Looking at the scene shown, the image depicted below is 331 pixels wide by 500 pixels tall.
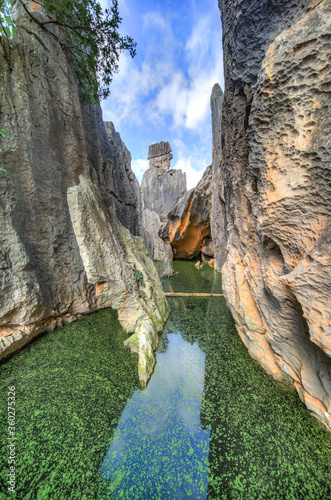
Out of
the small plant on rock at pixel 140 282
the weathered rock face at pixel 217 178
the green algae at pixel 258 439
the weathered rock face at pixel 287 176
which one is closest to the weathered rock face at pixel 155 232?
the weathered rock face at pixel 217 178

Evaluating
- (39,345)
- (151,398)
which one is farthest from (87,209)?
(151,398)

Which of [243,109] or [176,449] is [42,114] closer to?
[243,109]

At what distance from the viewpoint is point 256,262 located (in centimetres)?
249

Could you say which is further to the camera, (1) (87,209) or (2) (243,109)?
(1) (87,209)

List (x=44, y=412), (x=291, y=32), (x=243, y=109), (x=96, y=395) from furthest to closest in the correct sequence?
(x=243, y=109) < (x=96, y=395) < (x=44, y=412) < (x=291, y=32)

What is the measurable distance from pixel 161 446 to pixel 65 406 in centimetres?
112

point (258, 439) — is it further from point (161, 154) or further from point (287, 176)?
point (161, 154)

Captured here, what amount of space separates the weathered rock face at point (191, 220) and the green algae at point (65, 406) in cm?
1027

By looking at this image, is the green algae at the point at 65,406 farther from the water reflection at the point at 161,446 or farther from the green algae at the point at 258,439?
the green algae at the point at 258,439

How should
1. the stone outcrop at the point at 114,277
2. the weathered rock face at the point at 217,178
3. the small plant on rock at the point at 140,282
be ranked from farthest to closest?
the weathered rock face at the point at 217,178 < the small plant on rock at the point at 140,282 < the stone outcrop at the point at 114,277

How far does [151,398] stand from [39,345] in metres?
2.11

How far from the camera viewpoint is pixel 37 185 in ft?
11.4

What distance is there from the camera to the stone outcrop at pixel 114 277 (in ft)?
10.1

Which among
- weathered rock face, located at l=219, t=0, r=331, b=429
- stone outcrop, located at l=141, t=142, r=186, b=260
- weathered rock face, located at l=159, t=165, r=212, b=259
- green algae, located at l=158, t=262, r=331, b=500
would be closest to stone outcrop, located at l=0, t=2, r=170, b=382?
green algae, located at l=158, t=262, r=331, b=500
